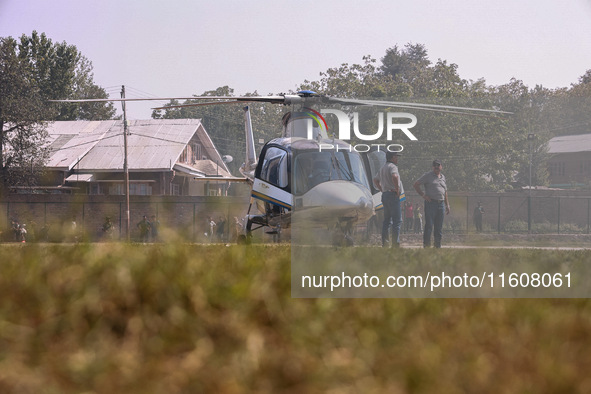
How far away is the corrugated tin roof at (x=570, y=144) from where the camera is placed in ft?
18.3

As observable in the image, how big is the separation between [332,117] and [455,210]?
4.40ft

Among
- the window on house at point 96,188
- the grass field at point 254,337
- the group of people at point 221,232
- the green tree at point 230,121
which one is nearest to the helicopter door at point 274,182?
the group of people at point 221,232

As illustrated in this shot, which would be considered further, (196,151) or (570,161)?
(196,151)

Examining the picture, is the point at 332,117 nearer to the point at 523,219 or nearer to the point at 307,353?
the point at 523,219

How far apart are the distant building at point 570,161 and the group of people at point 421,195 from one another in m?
0.99

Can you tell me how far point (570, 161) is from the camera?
19.8 ft

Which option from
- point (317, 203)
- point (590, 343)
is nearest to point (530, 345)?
point (590, 343)

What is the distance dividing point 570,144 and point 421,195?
141cm

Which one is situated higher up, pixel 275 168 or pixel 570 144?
pixel 570 144

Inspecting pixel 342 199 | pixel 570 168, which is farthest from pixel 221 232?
pixel 570 168

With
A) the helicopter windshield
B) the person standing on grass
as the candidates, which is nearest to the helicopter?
the helicopter windshield

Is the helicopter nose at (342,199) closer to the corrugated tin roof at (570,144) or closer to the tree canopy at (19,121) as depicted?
the corrugated tin roof at (570,144)

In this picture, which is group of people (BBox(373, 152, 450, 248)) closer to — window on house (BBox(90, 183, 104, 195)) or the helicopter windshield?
the helicopter windshield

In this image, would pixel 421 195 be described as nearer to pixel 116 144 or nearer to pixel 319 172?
pixel 319 172
